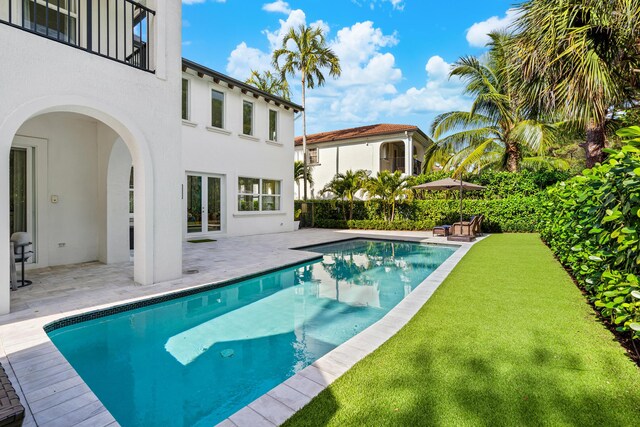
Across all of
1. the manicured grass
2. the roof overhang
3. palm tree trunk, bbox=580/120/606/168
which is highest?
the roof overhang

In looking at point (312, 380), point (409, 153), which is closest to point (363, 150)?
point (409, 153)

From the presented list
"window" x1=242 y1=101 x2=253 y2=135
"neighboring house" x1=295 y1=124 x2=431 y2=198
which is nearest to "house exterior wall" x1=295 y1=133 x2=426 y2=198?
"neighboring house" x1=295 y1=124 x2=431 y2=198

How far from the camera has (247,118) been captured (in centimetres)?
1691

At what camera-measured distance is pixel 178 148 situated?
7.09 m

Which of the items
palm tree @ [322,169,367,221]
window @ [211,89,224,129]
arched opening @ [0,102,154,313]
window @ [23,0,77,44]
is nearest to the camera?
arched opening @ [0,102,154,313]

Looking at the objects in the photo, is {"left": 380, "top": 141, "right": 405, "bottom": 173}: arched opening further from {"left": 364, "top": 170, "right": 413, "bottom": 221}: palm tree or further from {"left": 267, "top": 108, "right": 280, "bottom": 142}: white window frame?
{"left": 267, "top": 108, "right": 280, "bottom": 142}: white window frame

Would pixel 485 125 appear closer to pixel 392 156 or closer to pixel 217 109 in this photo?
pixel 392 156

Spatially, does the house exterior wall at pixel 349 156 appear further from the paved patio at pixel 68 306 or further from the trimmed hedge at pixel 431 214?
the paved patio at pixel 68 306

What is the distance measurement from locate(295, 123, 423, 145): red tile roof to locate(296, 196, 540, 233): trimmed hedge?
7.71m

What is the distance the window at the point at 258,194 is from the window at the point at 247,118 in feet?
8.52

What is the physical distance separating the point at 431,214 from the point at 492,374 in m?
17.7

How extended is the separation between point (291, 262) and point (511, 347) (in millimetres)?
6647

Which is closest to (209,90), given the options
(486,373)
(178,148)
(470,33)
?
(178,148)

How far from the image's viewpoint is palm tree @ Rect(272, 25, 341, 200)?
77.2 feet
